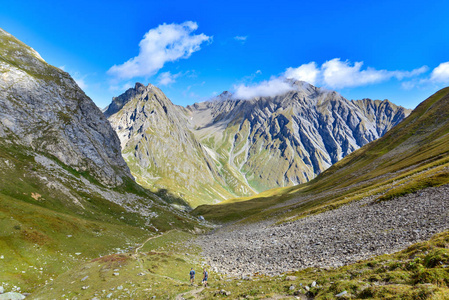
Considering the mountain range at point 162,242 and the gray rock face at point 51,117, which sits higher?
the gray rock face at point 51,117

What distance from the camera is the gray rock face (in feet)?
308

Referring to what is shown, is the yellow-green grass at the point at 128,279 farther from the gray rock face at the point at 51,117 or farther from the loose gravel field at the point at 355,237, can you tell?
the gray rock face at the point at 51,117

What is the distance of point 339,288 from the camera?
48.7 feet

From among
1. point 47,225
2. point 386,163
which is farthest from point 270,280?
point 386,163

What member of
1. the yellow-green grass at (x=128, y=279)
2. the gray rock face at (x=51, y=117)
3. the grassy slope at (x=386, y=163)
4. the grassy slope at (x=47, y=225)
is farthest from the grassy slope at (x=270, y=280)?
the gray rock face at (x=51, y=117)

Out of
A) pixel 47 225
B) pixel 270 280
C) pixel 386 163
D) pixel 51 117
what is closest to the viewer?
pixel 270 280

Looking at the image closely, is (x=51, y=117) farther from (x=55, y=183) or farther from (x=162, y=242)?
(x=162, y=242)

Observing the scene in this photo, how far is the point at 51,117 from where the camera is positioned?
358 ft

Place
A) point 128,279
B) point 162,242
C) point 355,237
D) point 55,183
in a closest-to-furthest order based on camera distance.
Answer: point 128,279, point 355,237, point 162,242, point 55,183

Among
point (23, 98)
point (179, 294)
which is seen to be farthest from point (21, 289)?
point (23, 98)

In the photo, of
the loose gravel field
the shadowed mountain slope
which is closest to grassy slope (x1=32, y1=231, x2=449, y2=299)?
the loose gravel field

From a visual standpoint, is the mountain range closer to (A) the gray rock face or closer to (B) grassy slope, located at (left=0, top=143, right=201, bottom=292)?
(B) grassy slope, located at (left=0, top=143, right=201, bottom=292)

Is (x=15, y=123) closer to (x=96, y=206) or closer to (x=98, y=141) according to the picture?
(x=98, y=141)

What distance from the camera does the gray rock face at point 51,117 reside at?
9400cm
